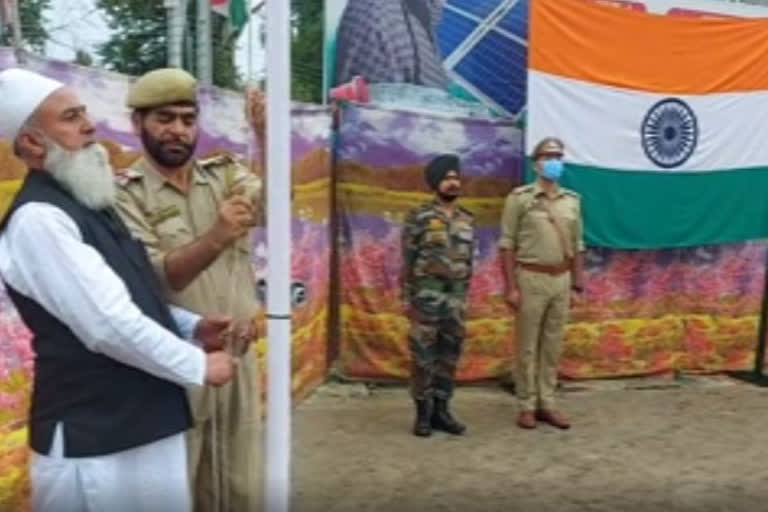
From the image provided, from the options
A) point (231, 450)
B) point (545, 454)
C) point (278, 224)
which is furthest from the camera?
point (545, 454)

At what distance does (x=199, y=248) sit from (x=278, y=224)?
9.1 inches

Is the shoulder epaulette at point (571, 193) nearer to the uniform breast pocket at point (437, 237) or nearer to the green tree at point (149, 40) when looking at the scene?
the uniform breast pocket at point (437, 237)

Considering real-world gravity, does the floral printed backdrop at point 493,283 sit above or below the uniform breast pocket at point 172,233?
below

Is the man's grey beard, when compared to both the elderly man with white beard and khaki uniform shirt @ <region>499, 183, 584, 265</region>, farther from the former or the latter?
khaki uniform shirt @ <region>499, 183, 584, 265</region>

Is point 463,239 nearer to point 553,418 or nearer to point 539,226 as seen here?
point 539,226

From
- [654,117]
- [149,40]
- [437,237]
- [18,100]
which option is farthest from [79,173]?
[654,117]

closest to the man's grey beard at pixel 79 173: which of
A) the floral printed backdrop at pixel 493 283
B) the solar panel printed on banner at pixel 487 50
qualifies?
the floral printed backdrop at pixel 493 283

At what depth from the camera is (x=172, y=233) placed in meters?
2.83

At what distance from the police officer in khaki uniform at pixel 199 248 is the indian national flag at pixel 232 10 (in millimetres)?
2936

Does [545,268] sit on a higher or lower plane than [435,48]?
lower

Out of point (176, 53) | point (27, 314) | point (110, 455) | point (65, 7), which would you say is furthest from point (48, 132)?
point (176, 53)

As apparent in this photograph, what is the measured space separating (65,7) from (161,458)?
239cm

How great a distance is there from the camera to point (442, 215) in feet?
18.2

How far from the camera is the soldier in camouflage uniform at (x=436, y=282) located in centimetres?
553
